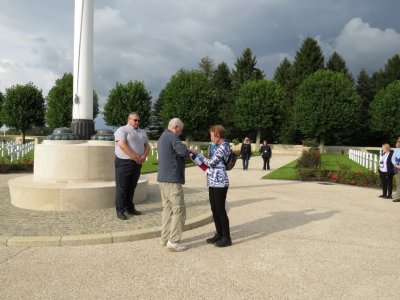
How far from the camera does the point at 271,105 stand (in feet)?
169

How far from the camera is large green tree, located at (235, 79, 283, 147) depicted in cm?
5122

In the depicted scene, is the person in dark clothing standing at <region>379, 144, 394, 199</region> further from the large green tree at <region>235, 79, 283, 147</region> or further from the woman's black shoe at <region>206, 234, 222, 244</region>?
the large green tree at <region>235, 79, 283, 147</region>

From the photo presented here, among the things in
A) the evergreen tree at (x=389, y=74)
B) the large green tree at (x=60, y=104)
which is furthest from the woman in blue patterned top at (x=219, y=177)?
the evergreen tree at (x=389, y=74)

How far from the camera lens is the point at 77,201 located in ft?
24.0

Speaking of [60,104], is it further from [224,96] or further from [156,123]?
[224,96]

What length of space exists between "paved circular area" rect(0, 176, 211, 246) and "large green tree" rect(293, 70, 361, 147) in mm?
42603

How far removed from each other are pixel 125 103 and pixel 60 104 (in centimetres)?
889

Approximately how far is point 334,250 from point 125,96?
48421mm

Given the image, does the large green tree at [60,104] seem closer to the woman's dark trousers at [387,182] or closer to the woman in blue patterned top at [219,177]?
the woman's dark trousers at [387,182]

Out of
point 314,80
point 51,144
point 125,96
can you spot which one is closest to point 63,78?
point 125,96

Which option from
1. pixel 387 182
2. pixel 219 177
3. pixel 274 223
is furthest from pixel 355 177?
pixel 219 177

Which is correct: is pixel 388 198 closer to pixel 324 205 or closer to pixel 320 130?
pixel 324 205

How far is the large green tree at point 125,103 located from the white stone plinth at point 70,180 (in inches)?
1716

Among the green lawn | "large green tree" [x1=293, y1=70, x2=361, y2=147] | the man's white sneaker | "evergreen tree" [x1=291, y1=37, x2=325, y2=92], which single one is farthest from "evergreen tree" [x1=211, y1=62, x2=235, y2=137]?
the man's white sneaker
